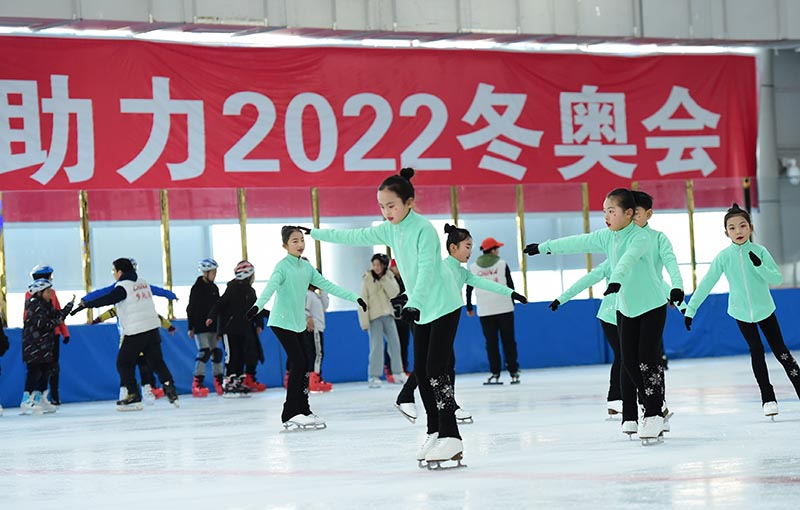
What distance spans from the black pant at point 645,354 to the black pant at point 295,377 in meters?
2.83

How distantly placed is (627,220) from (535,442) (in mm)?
1361

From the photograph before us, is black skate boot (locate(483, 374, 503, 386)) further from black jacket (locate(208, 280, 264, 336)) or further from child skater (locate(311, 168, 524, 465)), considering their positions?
child skater (locate(311, 168, 524, 465))

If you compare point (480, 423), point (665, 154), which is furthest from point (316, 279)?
point (665, 154)

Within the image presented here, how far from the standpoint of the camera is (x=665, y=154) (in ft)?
64.1

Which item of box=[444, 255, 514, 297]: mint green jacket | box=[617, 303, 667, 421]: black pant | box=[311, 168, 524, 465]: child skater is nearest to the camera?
box=[311, 168, 524, 465]: child skater

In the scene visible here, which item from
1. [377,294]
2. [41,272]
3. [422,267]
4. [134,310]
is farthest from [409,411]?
[377,294]

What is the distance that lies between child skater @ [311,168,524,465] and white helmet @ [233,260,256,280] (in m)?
8.41

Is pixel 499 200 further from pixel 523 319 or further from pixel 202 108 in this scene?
pixel 202 108

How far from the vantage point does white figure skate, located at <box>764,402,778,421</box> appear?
8.41 m

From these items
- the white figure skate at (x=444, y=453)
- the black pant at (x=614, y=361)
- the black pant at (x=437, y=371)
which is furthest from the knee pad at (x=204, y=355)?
the white figure skate at (x=444, y=453)

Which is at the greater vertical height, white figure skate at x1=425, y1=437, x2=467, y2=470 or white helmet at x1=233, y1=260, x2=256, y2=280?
white helmet at x1=233, y1=260, x2=256, y2=280

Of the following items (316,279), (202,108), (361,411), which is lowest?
(361,411)

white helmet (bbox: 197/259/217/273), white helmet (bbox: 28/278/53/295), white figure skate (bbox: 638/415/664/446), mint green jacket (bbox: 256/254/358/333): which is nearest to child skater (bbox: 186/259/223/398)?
white helmet (bbox: 197/259/217/273)

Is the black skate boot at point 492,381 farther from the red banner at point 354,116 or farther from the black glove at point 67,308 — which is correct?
the black glove at point 67,308
